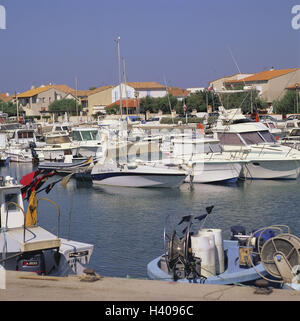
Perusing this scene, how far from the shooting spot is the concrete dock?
799cm

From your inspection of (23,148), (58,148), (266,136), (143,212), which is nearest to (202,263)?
(143,212)

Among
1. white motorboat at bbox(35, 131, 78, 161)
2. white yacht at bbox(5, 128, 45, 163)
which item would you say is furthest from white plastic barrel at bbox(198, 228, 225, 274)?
white yacht at bbox(5, 128, 45, 163)

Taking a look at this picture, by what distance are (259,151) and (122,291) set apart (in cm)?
2080

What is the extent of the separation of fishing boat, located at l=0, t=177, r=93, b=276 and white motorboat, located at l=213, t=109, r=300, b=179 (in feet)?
56.1

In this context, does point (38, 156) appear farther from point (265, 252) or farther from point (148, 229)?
point (265, 252)

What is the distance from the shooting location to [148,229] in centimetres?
1908

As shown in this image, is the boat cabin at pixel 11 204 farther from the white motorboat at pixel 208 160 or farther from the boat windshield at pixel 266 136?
the boat windshield at pixel 266 136

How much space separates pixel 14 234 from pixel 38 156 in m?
28.5

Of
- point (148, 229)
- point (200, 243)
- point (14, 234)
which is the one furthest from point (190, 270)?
point (148, 229)

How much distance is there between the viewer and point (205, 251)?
37.2ft

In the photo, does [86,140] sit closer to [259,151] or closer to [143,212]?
[259,151]

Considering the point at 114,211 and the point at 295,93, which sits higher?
the point at 295,93

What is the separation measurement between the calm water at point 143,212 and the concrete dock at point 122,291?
4929 mm
